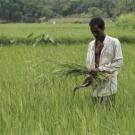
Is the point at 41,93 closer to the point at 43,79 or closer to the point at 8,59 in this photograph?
the point at 43,79

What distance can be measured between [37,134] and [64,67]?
1099 millimetres

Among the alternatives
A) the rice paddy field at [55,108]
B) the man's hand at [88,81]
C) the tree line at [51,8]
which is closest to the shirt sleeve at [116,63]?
the man's hand at [88,81]

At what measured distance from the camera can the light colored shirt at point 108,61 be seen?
12.0 feet

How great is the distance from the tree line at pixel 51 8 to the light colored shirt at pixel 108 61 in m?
33.9

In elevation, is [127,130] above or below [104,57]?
below

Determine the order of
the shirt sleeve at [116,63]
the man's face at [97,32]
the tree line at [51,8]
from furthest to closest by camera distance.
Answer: the tree line at [51,8], the shirt sleeve at [116,63], the man's face at [97,32]

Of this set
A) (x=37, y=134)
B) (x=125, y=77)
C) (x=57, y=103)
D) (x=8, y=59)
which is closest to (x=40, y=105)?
(x=57, y=103)

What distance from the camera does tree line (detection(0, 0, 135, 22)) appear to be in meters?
44.0

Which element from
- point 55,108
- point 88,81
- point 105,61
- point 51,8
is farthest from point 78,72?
point 51,8

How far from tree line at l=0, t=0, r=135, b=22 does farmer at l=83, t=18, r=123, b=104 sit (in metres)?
33.9

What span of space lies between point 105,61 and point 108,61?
2 centimetres

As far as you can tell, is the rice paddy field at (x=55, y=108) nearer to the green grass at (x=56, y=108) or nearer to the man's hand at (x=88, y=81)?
the green grass at (x=56, y=108)

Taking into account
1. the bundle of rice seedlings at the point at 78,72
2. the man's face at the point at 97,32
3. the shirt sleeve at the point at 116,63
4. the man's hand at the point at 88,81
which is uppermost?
the man's face at the point at 97,32

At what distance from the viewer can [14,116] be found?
3.46m
